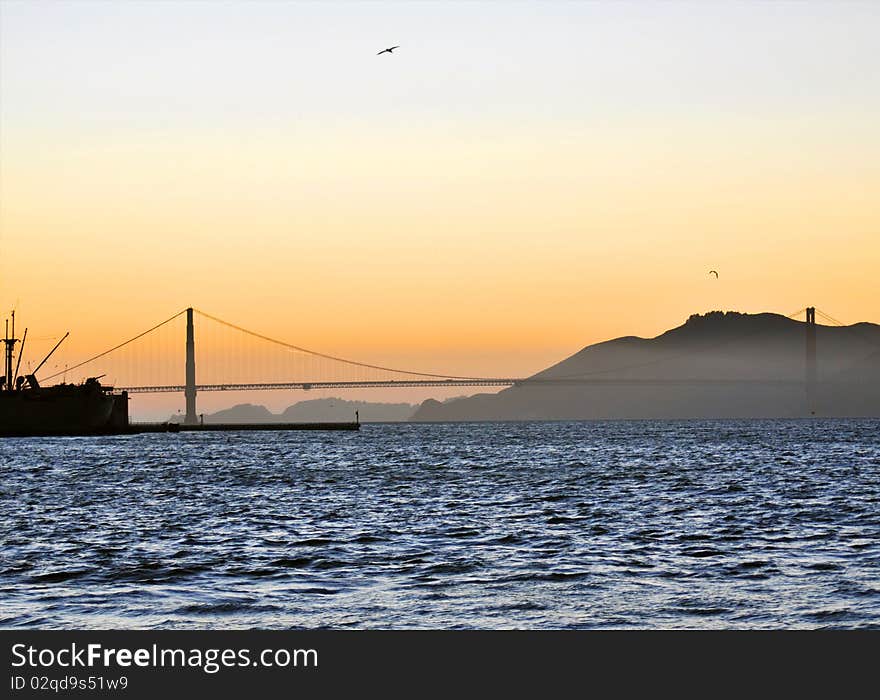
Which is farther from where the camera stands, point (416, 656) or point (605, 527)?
point (605, 527)

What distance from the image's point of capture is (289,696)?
1316cm

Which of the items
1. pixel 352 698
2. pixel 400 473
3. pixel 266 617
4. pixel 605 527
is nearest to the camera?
pixel 352 698

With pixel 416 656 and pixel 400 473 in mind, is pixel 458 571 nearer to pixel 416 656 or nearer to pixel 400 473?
pixel 416 656

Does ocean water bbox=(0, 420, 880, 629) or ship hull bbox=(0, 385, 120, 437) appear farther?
ship hull bbox=(0, 385, 120, 437)

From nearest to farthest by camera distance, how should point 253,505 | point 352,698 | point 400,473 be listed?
point 352,698 < point 253,505 < point 400,473

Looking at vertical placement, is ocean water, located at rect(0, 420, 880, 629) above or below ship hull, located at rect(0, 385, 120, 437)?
below

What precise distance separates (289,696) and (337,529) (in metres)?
20.0

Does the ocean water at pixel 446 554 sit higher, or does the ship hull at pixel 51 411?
the ship hull at pixel 51 411

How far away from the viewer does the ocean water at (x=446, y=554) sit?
1981 centimetres

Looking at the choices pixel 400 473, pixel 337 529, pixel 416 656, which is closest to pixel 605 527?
pixel 337 529

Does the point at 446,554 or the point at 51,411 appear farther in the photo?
the point at 51,411

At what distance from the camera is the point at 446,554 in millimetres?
26844

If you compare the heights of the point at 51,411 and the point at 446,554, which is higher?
the point at 51,411

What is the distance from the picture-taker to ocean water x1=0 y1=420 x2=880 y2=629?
19.8 metres
